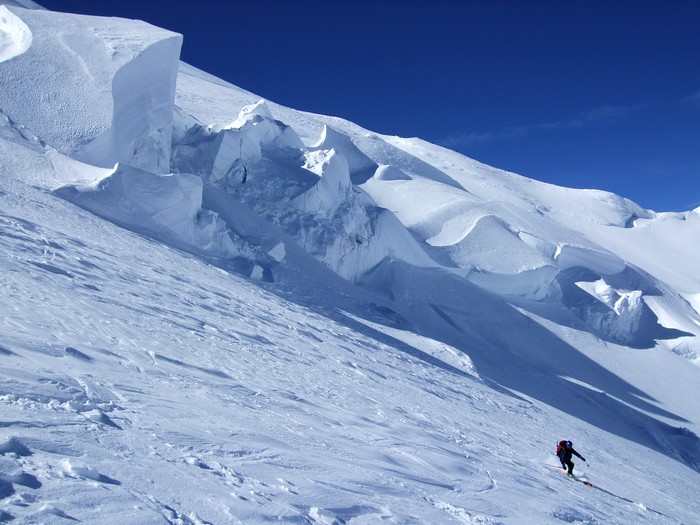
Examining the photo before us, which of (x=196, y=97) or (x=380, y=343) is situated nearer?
(x=380, y=343)

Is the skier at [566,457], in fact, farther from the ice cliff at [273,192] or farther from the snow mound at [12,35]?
the snow mound at [12,35]

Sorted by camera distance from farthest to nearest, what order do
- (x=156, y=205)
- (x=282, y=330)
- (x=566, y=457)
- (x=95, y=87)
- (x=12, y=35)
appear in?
(x=12, y=35), (x=95, y=87), (x=156, y=205), (x=282, y=330), (x=566, y=457)

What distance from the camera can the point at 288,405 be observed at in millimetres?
6484

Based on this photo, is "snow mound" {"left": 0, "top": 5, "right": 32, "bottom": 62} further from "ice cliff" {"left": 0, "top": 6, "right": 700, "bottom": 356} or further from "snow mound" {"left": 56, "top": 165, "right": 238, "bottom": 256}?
"snow mound" {"left": 56, "top": 165, "right": 238, "bottom": 256}

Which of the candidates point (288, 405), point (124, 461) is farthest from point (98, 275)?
point (124, 461)

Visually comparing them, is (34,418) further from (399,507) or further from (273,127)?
(273,127)

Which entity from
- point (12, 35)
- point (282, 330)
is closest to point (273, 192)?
point (12, 35)

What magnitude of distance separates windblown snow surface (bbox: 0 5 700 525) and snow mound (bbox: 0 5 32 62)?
0.10 m

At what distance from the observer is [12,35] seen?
17.2 metres

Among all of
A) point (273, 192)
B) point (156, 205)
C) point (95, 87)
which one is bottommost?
point (156, 205)

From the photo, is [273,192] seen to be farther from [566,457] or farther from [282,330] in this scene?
[566,457]

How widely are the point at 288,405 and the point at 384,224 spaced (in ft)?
58.2

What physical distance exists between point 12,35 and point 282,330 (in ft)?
45.4

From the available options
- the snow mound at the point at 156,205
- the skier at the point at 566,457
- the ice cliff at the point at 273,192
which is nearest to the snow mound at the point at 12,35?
the ice cliff at the point at 273,192
